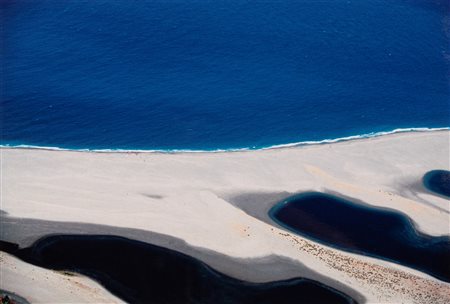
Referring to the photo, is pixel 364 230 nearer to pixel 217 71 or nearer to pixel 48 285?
pixel 48 285

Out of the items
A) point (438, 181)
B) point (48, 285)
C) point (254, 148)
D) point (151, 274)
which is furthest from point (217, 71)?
point (48, 285)

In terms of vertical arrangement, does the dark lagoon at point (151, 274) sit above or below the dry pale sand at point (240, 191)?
below

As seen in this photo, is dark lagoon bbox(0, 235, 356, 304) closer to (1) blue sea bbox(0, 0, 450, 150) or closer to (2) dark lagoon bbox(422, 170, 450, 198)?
(1) blue sea bbox(0, 0, 450, 150)

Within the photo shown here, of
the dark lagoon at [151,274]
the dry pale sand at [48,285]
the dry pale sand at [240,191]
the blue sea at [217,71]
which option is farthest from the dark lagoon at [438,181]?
the dry pale sand at [48,285]

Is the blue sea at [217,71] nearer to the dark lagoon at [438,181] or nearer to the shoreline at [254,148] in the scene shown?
the shoreline at [254,148]

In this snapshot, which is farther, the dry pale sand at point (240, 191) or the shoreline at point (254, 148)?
the shoreline at point (254, 148)

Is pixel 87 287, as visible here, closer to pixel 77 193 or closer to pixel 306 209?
pixel 77 193
